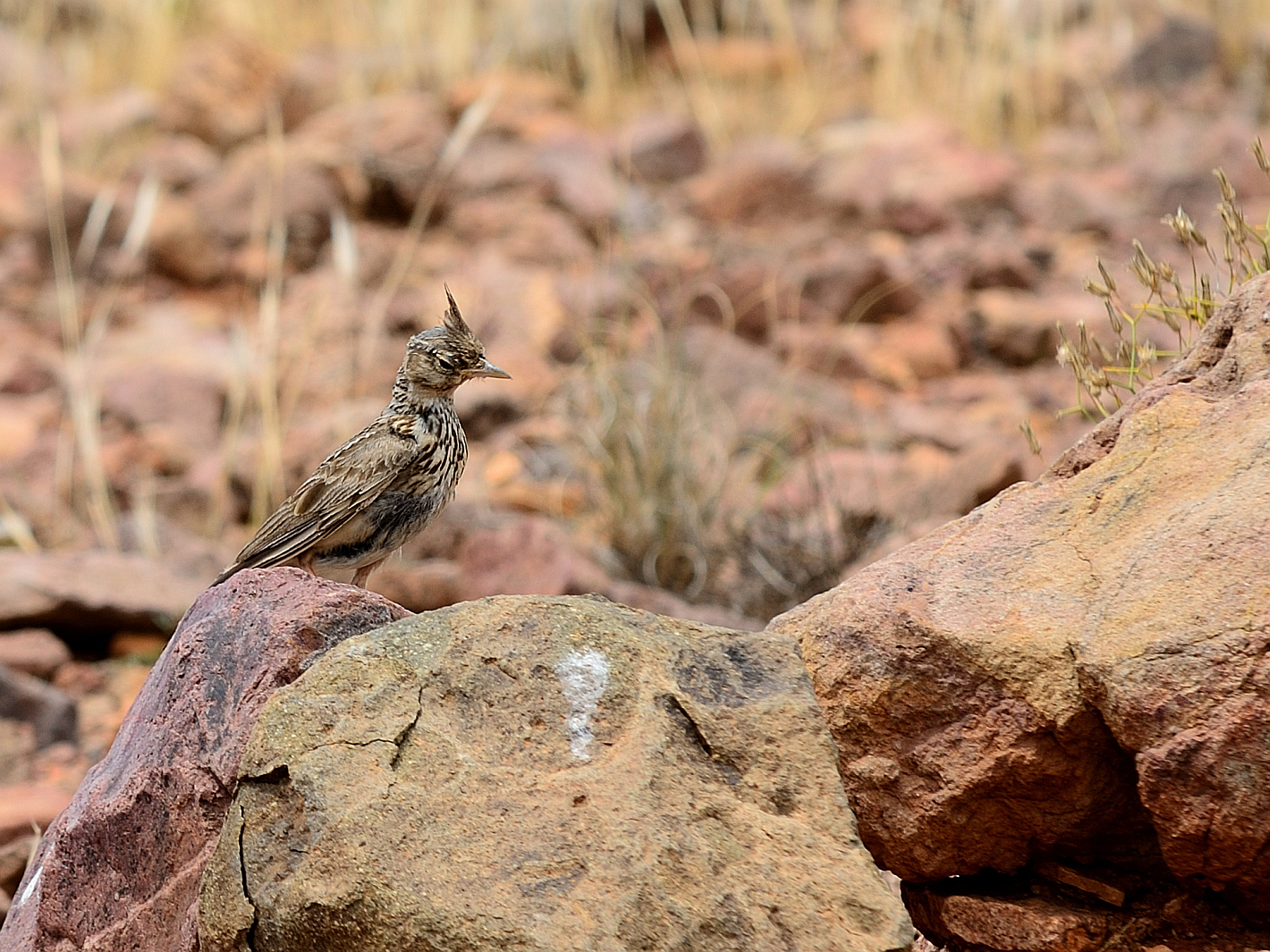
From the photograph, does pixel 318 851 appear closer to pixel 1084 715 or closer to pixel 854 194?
pixel 1084 715

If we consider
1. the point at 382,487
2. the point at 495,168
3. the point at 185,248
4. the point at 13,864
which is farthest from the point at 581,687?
the point at 495,168

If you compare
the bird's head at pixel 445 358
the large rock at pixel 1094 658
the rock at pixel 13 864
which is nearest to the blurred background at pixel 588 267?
the large rock at pixel 1094 658

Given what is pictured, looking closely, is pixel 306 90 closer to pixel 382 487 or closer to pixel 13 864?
pixel 382 487

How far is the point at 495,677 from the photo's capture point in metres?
2.56

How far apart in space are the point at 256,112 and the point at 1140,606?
11078 mm

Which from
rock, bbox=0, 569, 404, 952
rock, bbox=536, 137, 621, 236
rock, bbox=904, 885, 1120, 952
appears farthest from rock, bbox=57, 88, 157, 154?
rock, bbox=904, 885, 1120, 952

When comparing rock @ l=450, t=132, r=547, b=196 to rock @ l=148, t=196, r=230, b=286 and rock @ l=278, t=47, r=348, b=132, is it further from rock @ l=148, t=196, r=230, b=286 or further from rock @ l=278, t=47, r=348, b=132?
rock @ l=148, t=196, r=230, b=286

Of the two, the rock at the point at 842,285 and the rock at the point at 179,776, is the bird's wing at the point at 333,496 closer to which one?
the rock at the point at 179,776

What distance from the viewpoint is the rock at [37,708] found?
5348 millimetres

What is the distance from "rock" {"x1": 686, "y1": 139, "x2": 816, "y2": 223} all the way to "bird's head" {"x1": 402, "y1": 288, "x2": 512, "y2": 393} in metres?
7.22

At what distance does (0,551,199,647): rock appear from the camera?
600cm

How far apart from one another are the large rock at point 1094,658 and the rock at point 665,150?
9.42 metres

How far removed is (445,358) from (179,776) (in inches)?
80.1

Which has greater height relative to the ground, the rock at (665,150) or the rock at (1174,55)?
the rock at (1174,55)
